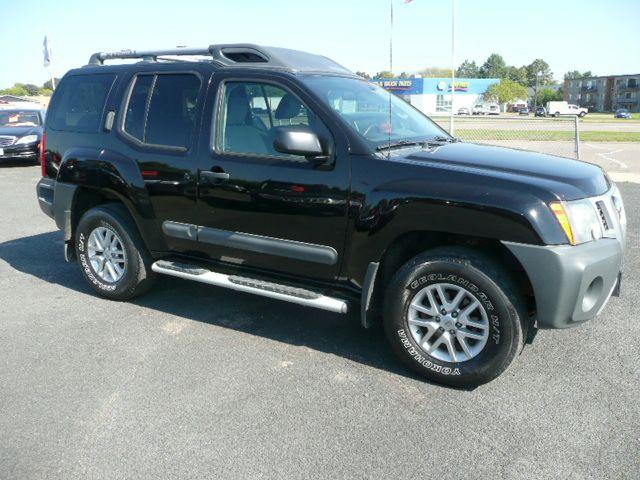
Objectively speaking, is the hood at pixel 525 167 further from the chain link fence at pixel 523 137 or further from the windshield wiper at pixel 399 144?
the chain link fence at pixel 523 137

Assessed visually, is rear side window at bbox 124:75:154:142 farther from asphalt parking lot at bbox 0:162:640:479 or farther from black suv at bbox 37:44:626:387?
asphalt parking lot at bbox 0:162:640:479

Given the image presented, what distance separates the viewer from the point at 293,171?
3.67 m

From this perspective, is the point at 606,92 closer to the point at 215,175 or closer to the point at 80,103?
the point at 80,103

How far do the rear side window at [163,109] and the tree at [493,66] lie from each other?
187m

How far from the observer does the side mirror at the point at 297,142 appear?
3420 mm

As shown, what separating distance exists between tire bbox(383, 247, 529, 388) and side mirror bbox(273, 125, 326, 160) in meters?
0.94

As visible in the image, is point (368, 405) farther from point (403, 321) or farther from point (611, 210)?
point (611, 210)

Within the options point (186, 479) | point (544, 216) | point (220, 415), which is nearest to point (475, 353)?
point (544, 216)

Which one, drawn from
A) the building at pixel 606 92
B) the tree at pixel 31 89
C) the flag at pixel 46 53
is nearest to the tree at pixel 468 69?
the building at pixel 606 92

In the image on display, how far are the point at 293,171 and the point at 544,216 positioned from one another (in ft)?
5.18

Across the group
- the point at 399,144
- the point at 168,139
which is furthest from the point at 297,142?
the point at 168,139

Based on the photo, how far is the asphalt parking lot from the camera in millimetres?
2682

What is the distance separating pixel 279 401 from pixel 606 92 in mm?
118836

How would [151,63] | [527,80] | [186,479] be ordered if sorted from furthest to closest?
[527,80] → [151,63] → [186,479]
